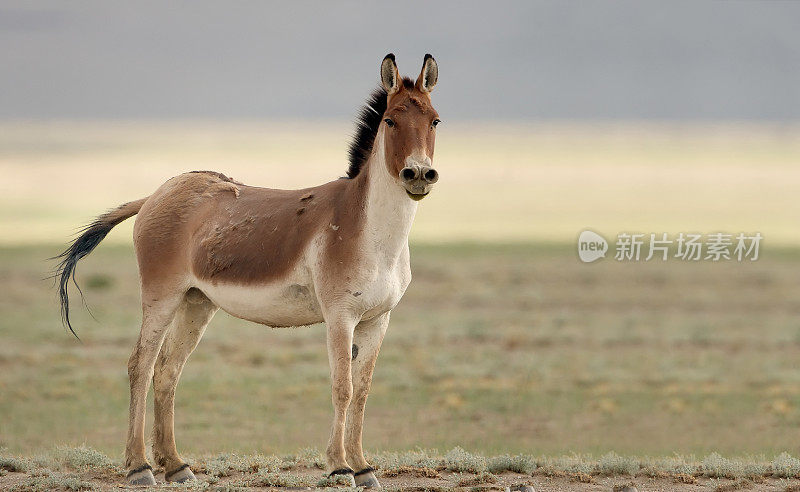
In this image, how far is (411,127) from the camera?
8.32 meters

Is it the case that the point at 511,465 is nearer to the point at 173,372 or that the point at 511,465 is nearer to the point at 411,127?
the point at 173,372

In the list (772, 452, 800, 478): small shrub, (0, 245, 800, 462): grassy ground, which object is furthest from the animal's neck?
(0, 245, 800, 462): grassy ground

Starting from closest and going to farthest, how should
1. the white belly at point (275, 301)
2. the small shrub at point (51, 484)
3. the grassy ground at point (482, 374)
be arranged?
the white belly at point (275, 301) → the small shrub at point (51, 484) → the grassy ground at point (482, 374)

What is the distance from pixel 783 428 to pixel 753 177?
11604 cm

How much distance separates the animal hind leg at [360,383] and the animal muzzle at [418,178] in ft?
5.25

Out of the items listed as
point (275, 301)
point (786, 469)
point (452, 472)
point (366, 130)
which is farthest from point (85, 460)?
point (786, 469)

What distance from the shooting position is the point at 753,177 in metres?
124

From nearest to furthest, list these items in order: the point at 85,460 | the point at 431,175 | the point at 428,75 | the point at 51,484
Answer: the point at 431,175 < the point at 428,75 < the point at 51,484 < the point at 85,460

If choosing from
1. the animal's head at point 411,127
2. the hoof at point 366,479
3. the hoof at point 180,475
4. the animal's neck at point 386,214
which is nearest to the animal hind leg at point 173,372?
the hoof at point 180,475

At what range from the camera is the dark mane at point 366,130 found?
9109 millimetres

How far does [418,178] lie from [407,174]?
3.9 inches

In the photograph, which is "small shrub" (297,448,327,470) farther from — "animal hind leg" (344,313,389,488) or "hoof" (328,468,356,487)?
"hoof" (328,468,356,487)

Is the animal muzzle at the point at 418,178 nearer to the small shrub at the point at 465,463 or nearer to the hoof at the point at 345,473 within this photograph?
the hoof at the point at 345,473

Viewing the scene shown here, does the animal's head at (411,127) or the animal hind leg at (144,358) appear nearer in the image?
the animal's head at (411,127)
